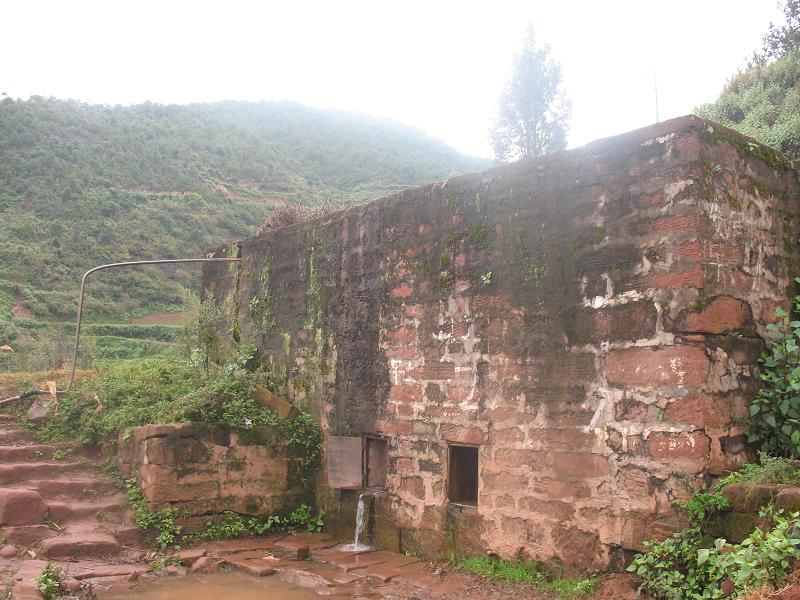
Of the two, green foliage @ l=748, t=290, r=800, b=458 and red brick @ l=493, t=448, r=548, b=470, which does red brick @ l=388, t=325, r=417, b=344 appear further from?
green foliage @ l=748, t=290, r=800, b=458

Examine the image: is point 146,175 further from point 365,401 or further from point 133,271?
point 365,401

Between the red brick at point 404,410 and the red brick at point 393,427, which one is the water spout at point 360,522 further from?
the red brick at point 404,410

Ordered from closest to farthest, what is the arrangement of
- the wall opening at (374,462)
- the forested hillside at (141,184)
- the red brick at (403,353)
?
the red brick at (403,353) < the wall opening at (374,462) < the forested hillside at (141,184)

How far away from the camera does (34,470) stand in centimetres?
721

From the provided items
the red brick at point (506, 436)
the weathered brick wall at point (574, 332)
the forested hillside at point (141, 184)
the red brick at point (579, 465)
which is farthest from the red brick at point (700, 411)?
the forested hillside at point (141, 184)

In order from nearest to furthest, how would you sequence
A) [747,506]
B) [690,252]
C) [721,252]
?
[747,506] < [690,252] < [721,252]

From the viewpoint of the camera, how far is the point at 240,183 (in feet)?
118

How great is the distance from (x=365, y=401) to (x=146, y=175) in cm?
2878

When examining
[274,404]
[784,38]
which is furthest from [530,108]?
[274,404]

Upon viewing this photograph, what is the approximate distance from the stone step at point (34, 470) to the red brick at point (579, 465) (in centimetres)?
528

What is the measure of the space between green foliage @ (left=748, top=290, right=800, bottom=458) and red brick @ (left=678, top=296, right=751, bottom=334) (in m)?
0.24

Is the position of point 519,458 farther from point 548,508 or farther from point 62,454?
point 62,454

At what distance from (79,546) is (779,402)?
5.63 m

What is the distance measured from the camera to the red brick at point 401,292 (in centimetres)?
651
